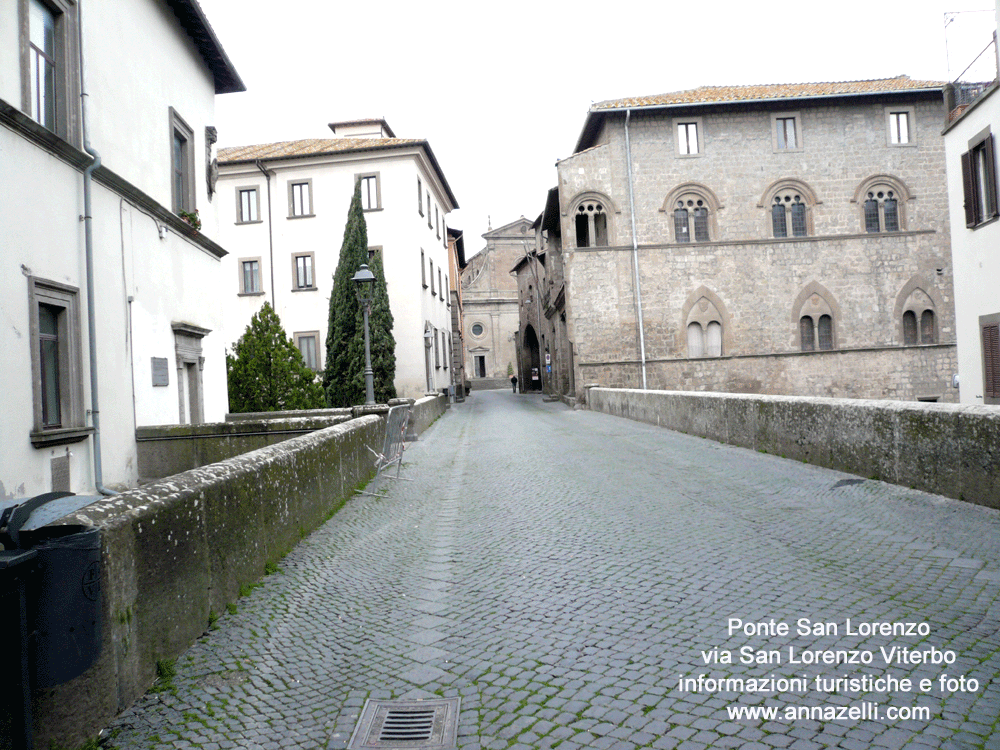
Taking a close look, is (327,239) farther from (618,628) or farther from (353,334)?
(618,628)

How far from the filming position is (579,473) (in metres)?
10.0

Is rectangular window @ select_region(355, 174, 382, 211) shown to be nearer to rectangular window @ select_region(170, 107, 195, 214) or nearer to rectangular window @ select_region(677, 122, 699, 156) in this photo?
rectangular window @ select_region(677, 122, 699, 156)

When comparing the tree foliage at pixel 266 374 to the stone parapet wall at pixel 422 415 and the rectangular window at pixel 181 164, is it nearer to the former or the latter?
the stone parapet wall at pixel 422 415

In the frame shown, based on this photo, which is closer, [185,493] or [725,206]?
[185,493]

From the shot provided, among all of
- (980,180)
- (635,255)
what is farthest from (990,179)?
(635,255)

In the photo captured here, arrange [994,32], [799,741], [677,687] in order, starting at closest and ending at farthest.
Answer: [799,741]
[677,687]
[994,32]

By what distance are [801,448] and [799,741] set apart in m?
7.63

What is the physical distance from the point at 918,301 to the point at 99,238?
31820mm

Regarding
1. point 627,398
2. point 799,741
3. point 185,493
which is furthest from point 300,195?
point 799,741

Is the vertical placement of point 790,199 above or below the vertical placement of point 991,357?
above

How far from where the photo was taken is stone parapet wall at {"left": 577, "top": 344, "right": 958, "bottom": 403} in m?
30.5

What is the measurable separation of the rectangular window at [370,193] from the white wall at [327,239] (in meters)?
0.22

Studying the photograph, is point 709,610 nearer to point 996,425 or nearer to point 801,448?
point 996,425

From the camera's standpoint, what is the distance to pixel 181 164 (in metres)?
14.1
